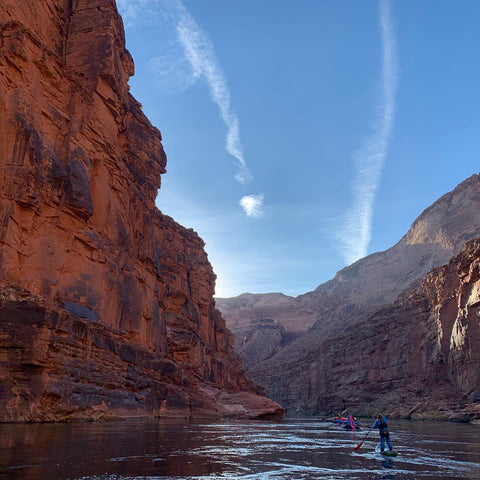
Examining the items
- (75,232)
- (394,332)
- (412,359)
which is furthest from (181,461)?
(394,332)

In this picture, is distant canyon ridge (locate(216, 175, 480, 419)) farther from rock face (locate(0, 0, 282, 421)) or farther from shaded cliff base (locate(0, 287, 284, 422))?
shaded cliff base (locate(0, 287, 284, 422))

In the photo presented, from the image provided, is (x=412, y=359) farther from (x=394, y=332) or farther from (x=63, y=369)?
(x=63, y=369)

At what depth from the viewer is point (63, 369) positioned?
60.1ft

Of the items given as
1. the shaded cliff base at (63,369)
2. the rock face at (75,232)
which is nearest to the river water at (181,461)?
the shaded cliff base at (63,369)

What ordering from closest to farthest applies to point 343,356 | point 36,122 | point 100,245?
point 36,122, point 100,245, point 343,356

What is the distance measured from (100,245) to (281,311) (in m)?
159

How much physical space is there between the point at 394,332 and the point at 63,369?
73495 millimetres

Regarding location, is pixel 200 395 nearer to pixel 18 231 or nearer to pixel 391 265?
pixel 18 231

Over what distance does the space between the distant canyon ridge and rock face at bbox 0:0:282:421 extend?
117 feet

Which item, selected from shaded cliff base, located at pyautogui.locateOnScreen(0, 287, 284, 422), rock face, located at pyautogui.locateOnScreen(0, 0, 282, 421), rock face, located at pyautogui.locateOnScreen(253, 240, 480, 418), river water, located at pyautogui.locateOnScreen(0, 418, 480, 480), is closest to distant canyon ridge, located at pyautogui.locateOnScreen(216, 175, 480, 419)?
rock face, located at pyautogui.locateOnScreen(253, 240, 480, 418)

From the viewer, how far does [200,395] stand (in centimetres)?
3709

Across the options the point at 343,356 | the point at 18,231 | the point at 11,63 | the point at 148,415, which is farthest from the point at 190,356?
the point at 343,356

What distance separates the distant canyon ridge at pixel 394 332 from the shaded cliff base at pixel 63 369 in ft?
121

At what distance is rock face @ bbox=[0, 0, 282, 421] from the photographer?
17.9m
